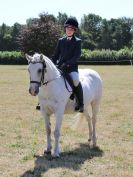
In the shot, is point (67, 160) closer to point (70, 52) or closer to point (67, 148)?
point (67, 148)

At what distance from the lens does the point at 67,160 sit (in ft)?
27.6

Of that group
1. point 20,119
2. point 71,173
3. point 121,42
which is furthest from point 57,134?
point 121,42

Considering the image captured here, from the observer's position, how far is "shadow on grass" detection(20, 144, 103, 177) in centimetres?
767

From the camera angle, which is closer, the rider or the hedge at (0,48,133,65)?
the rider

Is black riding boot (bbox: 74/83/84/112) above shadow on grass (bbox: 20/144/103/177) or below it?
above

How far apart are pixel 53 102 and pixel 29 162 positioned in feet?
4.38

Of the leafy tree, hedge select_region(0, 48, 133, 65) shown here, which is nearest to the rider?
the leafy tree

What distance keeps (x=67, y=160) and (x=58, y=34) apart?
5332 cm

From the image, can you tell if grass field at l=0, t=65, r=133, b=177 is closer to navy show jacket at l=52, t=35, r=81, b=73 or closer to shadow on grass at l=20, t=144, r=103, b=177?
shadow on grass at l=20, t=144, r=103, b=177

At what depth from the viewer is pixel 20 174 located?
7406mm

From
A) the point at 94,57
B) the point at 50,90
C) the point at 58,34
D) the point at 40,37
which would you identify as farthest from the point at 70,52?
the point at 94,57

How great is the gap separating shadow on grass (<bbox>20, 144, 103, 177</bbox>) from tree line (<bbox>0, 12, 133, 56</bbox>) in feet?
160

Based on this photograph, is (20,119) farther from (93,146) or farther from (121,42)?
(121,42)

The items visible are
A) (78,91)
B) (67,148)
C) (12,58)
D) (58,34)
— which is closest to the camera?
(78,91)
